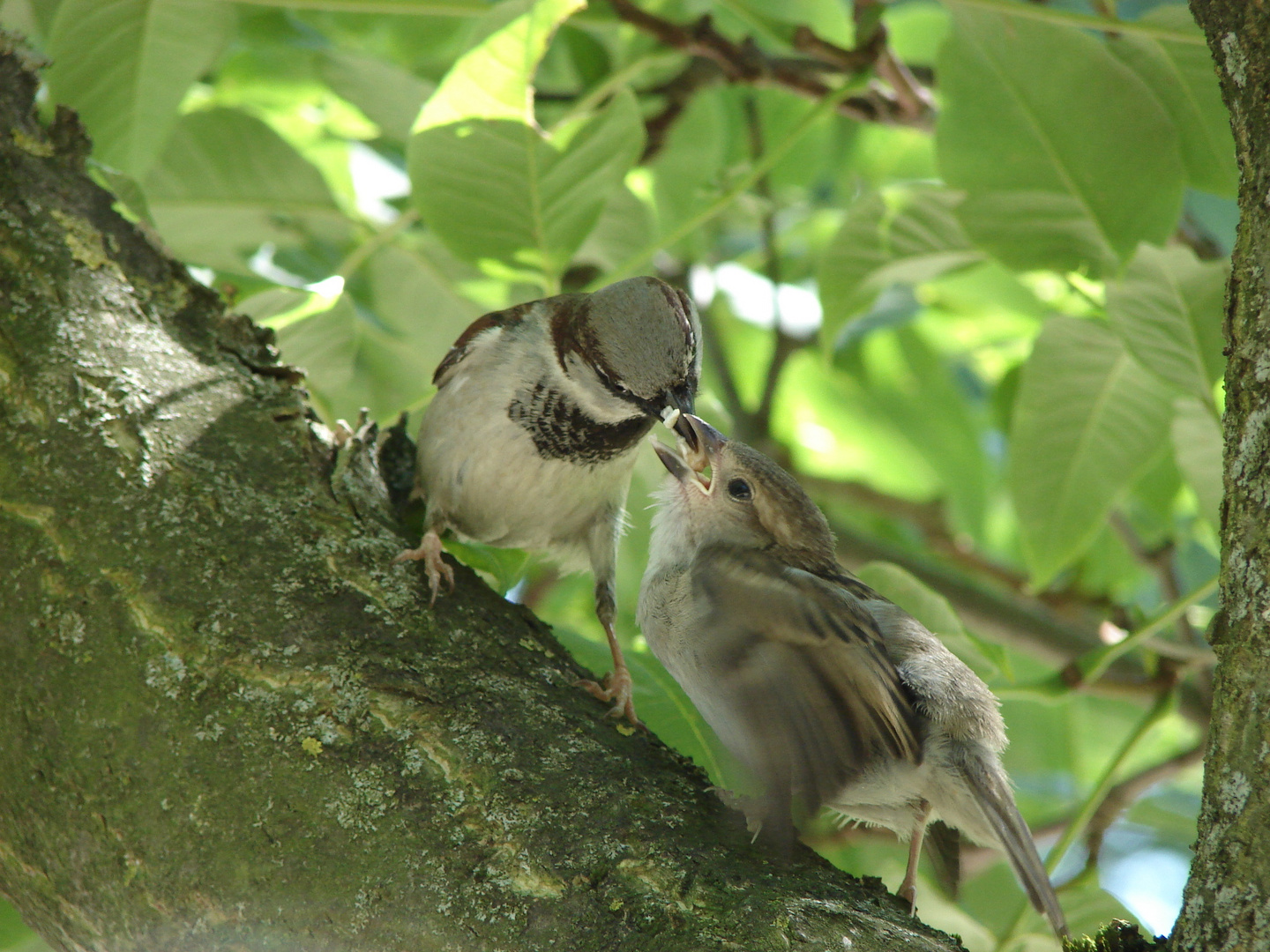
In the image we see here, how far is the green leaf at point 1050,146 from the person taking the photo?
2221 millimetres

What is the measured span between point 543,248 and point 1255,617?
1548 mm

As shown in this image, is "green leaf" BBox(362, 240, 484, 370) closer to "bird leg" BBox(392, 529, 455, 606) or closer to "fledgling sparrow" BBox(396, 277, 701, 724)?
"fledgling sparrow" BBox(396, 277, 701, 724)

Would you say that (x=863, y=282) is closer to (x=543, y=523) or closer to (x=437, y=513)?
(x=543, y=523)

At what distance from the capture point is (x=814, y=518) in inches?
88.6

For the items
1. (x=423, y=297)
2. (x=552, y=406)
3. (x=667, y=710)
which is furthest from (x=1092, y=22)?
(x=423, y=297)

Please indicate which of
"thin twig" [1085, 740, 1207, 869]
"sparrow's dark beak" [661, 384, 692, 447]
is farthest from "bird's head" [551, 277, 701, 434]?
"thin twig" [1085, 740, 1207, 869]

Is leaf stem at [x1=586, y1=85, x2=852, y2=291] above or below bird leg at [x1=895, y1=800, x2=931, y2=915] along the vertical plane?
above

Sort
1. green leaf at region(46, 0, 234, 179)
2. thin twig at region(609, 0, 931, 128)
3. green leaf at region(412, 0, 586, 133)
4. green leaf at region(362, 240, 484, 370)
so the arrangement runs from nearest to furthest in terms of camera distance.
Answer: green leaf at region(412, 0, 586, 133), green leaf at region(46, 0, 234, 179), thin twig at region(609, 0, 931, 128), green leaf at region(362, 240, 484, 370)

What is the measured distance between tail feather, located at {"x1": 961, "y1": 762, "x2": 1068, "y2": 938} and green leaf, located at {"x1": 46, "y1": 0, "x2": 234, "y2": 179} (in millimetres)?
2038

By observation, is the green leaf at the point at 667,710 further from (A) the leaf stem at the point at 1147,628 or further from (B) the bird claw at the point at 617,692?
(A) the leaf stem at the point at 1147,628

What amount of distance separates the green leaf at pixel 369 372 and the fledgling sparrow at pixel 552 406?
0.76 feet

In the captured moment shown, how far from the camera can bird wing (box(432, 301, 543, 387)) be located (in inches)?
102

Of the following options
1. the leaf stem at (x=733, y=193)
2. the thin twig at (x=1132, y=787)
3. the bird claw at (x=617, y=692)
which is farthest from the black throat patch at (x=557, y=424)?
the thin twig at (x=1132, y=787)

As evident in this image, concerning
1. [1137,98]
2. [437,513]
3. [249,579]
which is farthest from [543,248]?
[1137,98]
